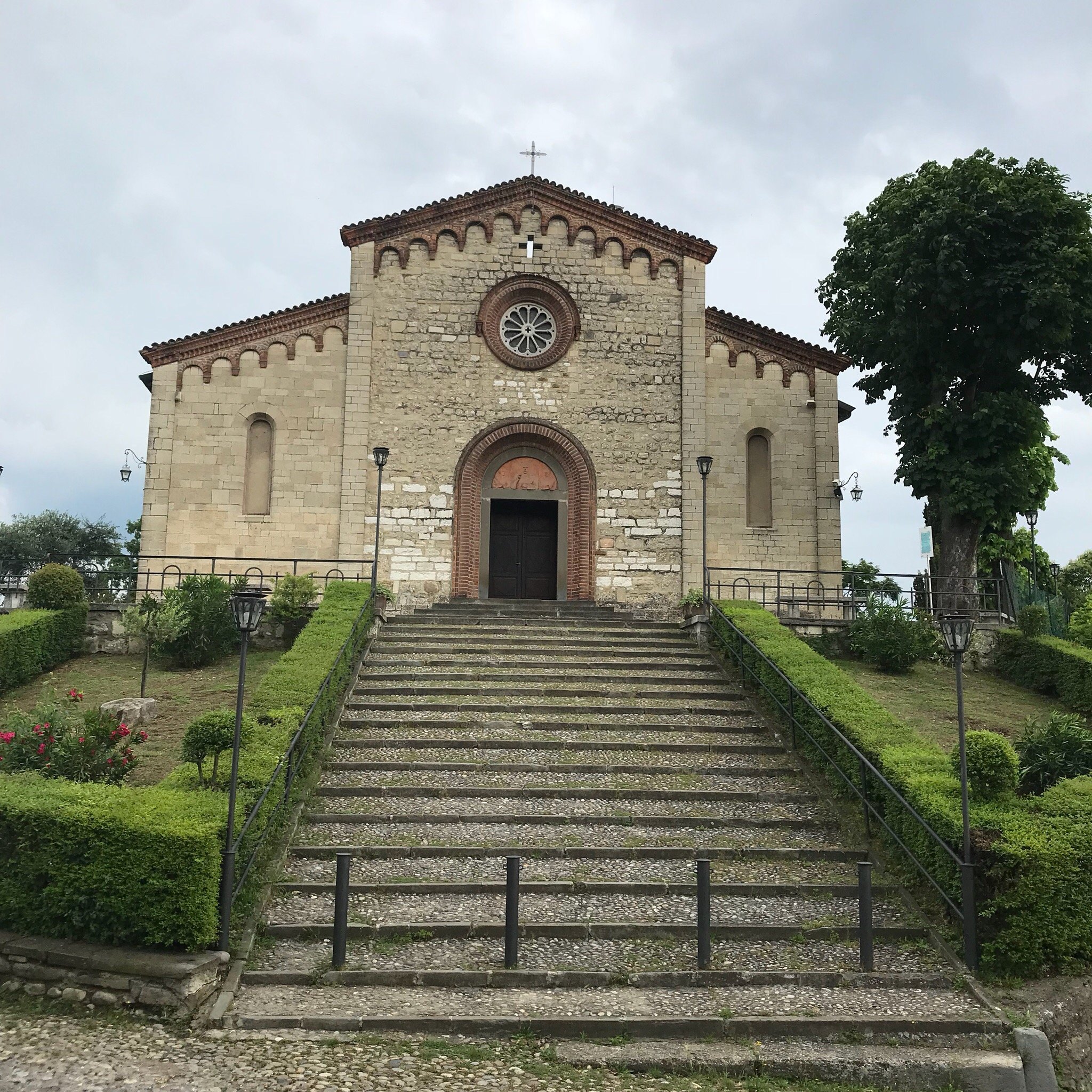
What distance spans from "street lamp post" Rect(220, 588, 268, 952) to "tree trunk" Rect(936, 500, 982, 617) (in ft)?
51.4

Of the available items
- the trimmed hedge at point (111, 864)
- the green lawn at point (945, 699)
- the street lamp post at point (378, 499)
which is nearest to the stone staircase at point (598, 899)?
the trimmed hedge at point (111, 864)

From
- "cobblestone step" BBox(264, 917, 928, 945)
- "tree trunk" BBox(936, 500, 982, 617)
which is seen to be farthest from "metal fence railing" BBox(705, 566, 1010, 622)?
"cobblestone step" BBox(264, 917, 928, 945)

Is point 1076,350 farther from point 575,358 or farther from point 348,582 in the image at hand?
point 348,582

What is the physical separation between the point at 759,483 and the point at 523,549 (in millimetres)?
5409

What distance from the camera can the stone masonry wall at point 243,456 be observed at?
20.5 m

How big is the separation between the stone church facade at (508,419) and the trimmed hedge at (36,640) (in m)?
3.05

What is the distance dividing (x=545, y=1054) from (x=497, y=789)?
4.53 m

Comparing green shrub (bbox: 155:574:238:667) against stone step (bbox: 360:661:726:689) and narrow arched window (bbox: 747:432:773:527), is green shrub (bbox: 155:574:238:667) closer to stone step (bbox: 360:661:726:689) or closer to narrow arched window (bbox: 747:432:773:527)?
stone step (bbox: 360:661:726:689)

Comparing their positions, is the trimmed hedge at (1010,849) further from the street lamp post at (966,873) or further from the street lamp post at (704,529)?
the street lamp post at (704,529)

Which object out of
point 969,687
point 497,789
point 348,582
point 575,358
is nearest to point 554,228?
point 575,358

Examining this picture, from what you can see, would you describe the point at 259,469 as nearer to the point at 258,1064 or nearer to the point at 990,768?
the point at 258,1064

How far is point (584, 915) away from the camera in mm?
8898

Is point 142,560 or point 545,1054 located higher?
point 142,560

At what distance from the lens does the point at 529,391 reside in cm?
2161
